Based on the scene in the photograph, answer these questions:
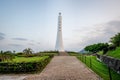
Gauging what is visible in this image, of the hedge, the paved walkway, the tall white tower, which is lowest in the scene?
the paved walkway

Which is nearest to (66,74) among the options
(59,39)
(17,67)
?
(17,67)

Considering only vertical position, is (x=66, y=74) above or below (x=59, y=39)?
below

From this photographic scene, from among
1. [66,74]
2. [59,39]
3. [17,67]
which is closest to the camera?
[66,74]

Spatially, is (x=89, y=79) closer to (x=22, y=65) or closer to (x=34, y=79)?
(x=34, y=79)

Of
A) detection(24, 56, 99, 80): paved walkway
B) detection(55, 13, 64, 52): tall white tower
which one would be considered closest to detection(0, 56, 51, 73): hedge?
detection(24, 56, 99, 80): paved walkway

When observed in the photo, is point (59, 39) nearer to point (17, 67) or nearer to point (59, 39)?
point (59, 39)

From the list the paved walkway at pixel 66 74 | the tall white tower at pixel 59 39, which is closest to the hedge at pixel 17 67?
the paved walkway at pixel 66 74

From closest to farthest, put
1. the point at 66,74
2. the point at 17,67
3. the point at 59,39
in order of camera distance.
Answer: the point at 66,74
the point at 17,67
the point at 59,39

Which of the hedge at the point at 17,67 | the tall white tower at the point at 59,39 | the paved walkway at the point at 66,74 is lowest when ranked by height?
the paved walkway at the point at 66,74

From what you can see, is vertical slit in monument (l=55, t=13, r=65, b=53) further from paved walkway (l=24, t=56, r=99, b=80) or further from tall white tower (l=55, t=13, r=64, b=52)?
paved walkway (l=24, t=56, r=99, b=80)

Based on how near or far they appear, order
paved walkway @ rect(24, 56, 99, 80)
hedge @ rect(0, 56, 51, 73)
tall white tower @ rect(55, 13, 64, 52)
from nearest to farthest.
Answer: paved walkway @ rect(24, 56, 99, 80) < hedge @ rect(0, 56, 51, 73) < tall white tower @ rect(55, 13, 64, 52)

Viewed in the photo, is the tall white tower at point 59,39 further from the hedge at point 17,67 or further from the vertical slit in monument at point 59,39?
the hedge at point 17,67

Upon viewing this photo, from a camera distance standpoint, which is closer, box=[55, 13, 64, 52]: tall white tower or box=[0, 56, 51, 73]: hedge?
box=[0, 56, 51, 73]: hedge

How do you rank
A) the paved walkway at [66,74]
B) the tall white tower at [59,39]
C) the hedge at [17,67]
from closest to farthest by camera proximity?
the paved walkway at [66,74], the hedge at [17,67], the tall white tower at [59,39]
